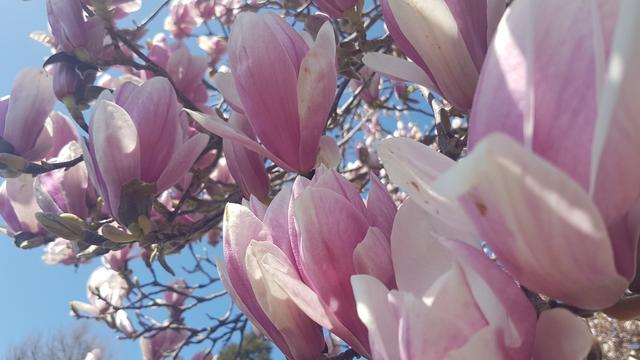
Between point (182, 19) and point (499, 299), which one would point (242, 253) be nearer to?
point (499, 299)

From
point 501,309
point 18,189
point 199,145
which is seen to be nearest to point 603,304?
point 501,309

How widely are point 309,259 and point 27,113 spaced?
71 centimetres

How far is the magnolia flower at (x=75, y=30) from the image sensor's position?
3.22 ft

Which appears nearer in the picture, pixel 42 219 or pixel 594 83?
pixel 594 83

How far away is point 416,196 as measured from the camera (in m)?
0.32

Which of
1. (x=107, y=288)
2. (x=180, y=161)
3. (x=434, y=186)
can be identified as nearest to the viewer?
(x=434, y=186)

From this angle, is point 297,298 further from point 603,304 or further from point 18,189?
point 18,189

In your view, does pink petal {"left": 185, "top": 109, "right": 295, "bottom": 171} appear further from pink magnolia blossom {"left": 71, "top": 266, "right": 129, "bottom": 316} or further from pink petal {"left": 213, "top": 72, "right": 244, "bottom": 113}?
pink magnolia blossom {"left": 71, "top": 266, "right": 129, "bottom": 316}

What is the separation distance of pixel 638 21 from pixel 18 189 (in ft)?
3.45

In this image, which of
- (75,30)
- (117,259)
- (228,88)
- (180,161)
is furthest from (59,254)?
(228,88)

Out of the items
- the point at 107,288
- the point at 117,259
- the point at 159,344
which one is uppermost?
the point at 117,259

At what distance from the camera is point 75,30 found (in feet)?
3.24

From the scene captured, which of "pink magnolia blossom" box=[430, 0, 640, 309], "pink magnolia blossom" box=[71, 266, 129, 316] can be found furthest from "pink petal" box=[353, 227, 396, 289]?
"pink magnolia blossom" box=[71, 266, 129, 316]

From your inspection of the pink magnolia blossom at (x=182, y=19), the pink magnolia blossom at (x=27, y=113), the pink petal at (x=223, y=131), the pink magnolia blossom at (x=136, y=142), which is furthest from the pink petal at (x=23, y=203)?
the pink magnolia blossom at (x=182, y=19)
